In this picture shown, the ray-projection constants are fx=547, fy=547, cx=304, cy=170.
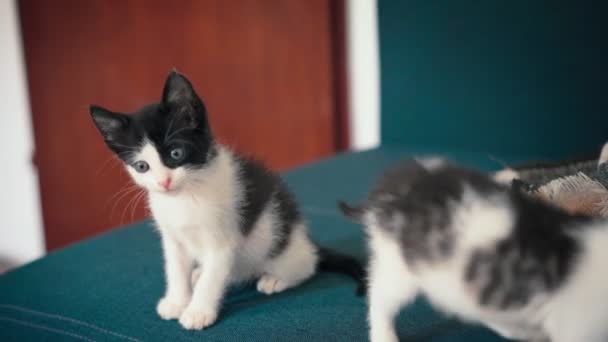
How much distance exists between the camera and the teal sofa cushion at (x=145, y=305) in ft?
3.23

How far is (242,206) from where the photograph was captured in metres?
1.10

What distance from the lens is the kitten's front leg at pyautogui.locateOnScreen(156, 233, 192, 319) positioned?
108 centimetres

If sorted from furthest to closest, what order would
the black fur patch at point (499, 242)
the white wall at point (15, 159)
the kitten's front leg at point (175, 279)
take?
the white wall at point (15, 159), the kitten's front leg at point (175, 279), the black fur patch at point (499, 242)

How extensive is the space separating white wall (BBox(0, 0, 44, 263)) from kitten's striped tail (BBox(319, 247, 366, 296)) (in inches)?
71.4

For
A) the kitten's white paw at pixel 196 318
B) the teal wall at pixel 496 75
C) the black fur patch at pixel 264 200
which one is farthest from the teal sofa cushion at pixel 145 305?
the teal wall at pixel 496 75

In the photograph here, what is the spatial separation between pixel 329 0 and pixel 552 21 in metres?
1.15

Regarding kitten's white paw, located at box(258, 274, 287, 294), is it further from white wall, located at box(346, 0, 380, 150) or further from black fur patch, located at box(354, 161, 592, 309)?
white wall, located at box(346, 0, 380, 150)

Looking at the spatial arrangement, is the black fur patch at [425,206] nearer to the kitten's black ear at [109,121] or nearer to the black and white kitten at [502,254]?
the black and white kitten at [502,254]

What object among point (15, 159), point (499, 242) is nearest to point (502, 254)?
point (499, 242)

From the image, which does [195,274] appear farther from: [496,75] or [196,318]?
[496,75]

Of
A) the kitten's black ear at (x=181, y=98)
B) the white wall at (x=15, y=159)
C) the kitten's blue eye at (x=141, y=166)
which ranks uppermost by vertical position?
the kitten's black ear at (x=181, y=98)

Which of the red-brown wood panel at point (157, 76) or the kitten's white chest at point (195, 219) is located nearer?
the kitten's white chest at point (195, 219)

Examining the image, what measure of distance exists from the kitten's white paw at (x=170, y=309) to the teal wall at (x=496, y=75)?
1.63 m

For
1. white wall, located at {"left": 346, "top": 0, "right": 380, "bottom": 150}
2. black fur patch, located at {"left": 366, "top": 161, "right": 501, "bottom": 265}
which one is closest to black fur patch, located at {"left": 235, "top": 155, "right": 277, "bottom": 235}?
black fur patch, located at {"left": 366, "top": 161, "right": 501, "bottom": 265}
